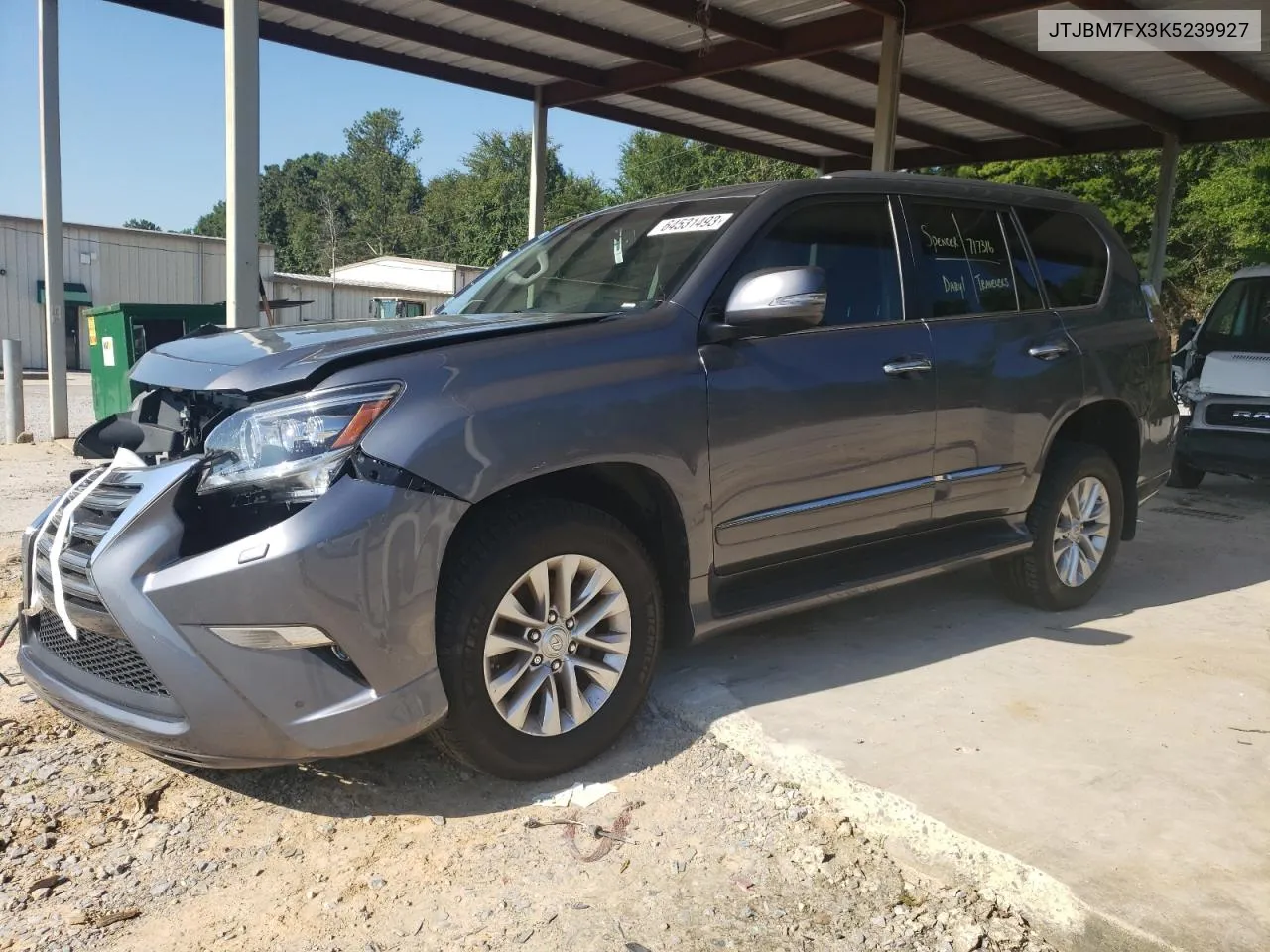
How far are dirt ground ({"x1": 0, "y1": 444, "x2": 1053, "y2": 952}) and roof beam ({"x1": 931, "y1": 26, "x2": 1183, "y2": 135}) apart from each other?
8.37m

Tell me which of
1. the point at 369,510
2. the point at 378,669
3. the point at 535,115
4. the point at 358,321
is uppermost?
the point at 535,115

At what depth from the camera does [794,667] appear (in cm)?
381

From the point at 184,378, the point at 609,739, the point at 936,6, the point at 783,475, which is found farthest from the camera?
the point at 936,6

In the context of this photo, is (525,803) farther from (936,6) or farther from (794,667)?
(936,6)

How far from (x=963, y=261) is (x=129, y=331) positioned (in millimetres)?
7537

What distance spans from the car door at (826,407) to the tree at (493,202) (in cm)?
4686

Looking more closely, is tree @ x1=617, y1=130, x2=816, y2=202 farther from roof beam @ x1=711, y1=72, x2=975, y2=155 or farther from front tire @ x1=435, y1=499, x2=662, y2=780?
front tire @ x1=435, y1=499, x2=662, y2=780

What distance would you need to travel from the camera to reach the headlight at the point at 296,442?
2.47 m

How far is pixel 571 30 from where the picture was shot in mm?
9398

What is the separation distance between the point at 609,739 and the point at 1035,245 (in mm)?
3077

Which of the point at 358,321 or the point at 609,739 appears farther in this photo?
the point at 358,321

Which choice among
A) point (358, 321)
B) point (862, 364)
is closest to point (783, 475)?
point (862, 364)

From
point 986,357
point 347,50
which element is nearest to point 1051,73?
point 347,50

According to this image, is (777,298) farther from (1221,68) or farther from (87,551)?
(1221,68)
